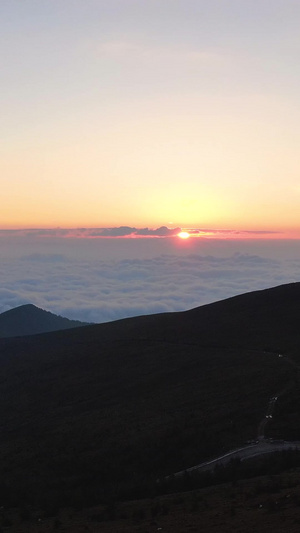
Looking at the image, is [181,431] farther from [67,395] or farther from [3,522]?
[67,395]

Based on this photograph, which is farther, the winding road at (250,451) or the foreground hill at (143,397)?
the foreground hill at (143,397)

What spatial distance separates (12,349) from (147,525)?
9035cm

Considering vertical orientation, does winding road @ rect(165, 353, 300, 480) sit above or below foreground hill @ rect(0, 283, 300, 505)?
above

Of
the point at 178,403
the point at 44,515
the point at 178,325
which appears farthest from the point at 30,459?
the point at 178,325

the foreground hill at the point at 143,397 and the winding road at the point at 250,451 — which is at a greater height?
the winding road at the point at 250,451

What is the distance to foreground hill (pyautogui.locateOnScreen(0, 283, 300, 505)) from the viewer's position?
36.2 meters

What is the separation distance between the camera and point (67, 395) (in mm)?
65812

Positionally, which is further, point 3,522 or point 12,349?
point 12,349

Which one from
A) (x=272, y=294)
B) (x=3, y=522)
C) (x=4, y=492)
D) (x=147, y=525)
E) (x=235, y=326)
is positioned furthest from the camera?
(x=272, y=294)

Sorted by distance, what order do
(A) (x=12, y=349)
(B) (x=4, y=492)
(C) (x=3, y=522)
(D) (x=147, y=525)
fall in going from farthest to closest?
1. (A) (x=12, y=349)
2. (B) (x=4, y=492)
3. (C) (x=3, y=522)
4. (D) (x=147, y=525)

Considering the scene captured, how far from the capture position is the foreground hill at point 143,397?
3625 centimetres

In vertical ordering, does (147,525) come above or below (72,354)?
above

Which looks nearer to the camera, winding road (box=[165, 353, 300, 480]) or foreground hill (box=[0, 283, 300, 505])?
winding road (box=[165, 353, 300, 480])

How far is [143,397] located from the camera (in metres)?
56.2
